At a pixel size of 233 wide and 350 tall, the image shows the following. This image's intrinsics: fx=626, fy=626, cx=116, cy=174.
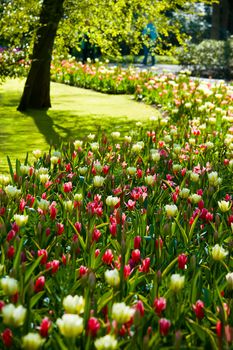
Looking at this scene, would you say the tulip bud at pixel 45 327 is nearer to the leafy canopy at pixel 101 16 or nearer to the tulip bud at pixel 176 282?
the tulip bud at pixel 176 282

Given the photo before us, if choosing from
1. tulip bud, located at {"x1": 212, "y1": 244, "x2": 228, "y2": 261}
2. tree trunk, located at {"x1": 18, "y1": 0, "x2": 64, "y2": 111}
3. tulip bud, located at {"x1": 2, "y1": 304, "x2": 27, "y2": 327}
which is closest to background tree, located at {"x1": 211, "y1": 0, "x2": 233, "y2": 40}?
tree trunk, located at {"x1": 18, "y1": 0, "x2": 64, "y2": 111}

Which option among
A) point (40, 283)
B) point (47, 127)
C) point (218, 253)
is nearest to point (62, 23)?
point (47, 127)

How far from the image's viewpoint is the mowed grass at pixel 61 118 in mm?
8813

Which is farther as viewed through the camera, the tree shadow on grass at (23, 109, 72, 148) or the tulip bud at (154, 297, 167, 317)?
the tree shadow on grass at (23, 109, 72, 148)

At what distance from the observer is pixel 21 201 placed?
161 inches

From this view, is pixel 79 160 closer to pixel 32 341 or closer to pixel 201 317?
pixel 201 317

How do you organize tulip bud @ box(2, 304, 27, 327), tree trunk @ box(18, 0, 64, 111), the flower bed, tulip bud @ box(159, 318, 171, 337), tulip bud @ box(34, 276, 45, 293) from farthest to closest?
1. the flower bed
2. tree trunk @ box(18, 0, 64, 111)
3. tulip bud @ box(34, 276, 45, 293)
4. tulip bud @ box(159, 318, 171, 337)
5. tulip bud @ box(2, 304, 27, 327)

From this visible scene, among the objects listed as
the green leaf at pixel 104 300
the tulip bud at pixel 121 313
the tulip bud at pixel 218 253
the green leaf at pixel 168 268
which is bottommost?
the green leaf at pixel 104 300

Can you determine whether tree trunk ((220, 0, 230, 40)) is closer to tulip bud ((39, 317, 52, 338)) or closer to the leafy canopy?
the leafy canopy

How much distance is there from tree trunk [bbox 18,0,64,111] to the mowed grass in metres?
0.30

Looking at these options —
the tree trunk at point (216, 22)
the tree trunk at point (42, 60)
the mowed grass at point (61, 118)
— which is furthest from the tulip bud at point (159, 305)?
the tree trunk at point (216, 22)

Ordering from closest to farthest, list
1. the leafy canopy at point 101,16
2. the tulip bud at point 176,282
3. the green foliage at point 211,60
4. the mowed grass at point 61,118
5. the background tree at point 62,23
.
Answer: the tulip bud at point 176,282 → the mowed grass at point 61,118 → the background tree at point 62,23 → the leafy canopy at point 101,16 → the green foliage at point 211,60

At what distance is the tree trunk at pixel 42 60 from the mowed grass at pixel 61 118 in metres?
0.30

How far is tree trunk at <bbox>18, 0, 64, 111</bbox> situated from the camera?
36.9 ft
